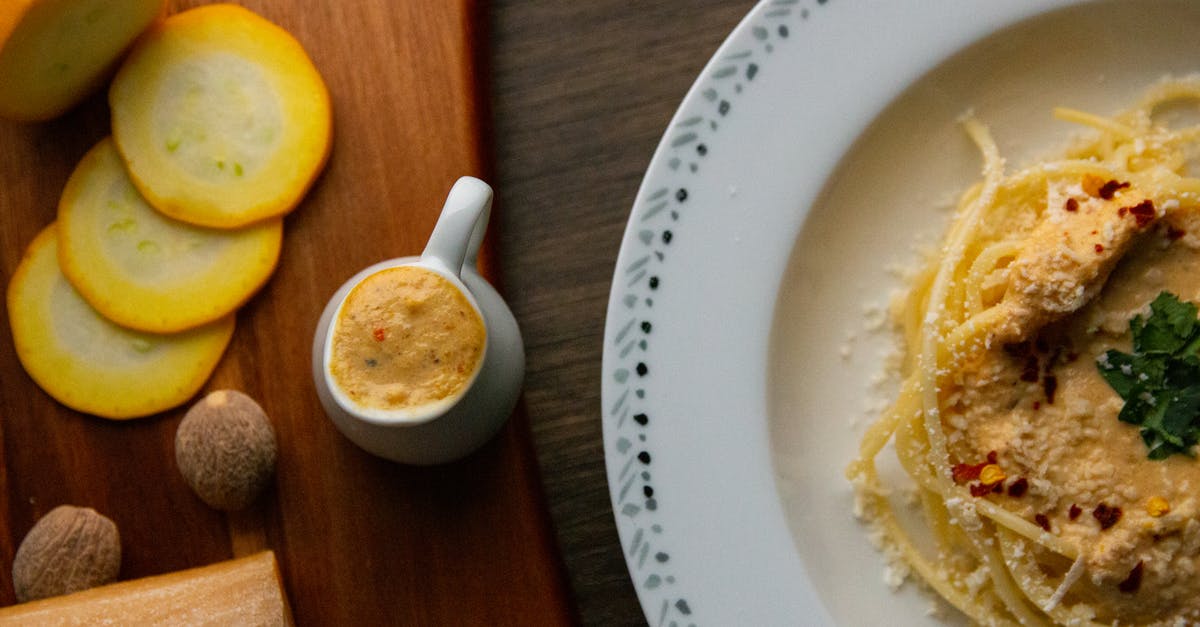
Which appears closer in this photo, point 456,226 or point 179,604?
point 456,226

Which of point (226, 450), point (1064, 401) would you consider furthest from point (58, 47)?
point (1064, 401)

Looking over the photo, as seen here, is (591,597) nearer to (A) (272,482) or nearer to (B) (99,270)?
(A) (272,482)

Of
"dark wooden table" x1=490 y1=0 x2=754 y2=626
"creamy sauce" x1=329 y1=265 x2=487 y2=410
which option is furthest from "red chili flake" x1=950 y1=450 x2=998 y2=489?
"creamy sauce" x1=329 y1=265 x2=487 y2=410

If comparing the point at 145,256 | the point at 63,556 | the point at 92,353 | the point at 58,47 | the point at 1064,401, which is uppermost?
the point at 1064,401

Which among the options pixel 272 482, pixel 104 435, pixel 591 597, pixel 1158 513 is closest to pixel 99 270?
pixel 104 435

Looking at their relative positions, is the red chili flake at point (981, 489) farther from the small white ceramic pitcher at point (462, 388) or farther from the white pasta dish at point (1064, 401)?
the small white ceramic pitcher at point (462, 388)

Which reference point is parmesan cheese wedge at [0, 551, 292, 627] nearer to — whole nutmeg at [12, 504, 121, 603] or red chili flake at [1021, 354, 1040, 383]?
whole nutmeg at [12, 504, 121, 603]

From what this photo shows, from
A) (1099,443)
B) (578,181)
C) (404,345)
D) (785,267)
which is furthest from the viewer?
(578,181)

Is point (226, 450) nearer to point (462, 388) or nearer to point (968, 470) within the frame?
point (462, 388)
